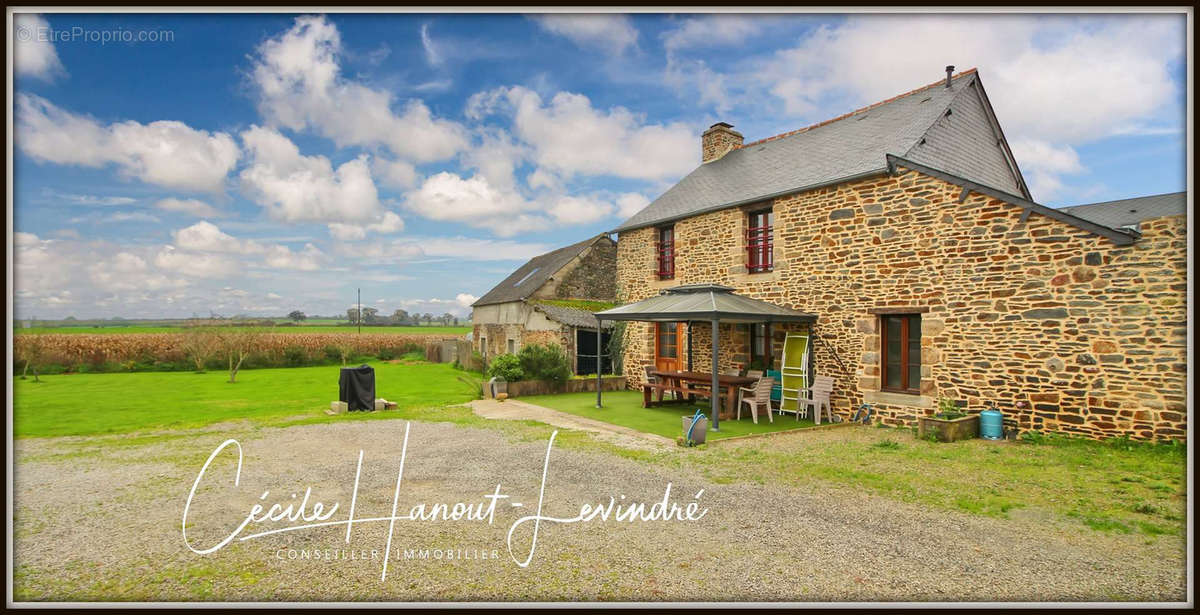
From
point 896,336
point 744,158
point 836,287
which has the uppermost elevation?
point 744,158

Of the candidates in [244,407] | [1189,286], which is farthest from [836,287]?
[244,407]

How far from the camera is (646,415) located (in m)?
11.7

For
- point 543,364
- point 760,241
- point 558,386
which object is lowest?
point 558,386

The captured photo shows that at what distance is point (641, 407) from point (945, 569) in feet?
29.1

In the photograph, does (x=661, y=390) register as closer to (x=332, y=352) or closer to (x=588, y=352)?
(x=588, y=352)

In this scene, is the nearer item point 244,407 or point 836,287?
point 836,287

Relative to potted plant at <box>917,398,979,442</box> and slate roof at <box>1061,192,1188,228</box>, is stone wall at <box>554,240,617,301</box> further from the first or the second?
slate roof at <box>1061,192,1188,228</box>

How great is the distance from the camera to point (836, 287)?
37.1 feet

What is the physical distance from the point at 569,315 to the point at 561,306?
108cm

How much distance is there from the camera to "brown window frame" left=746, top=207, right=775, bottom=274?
12.9 m

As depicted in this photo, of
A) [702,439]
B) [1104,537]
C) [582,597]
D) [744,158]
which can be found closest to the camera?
[582,597]

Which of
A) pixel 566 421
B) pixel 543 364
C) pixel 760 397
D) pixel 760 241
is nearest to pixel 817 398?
pixel 760 397

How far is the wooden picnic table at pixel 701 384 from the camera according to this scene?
36.5ft

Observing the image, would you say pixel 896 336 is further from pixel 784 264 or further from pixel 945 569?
pixel 945 569
